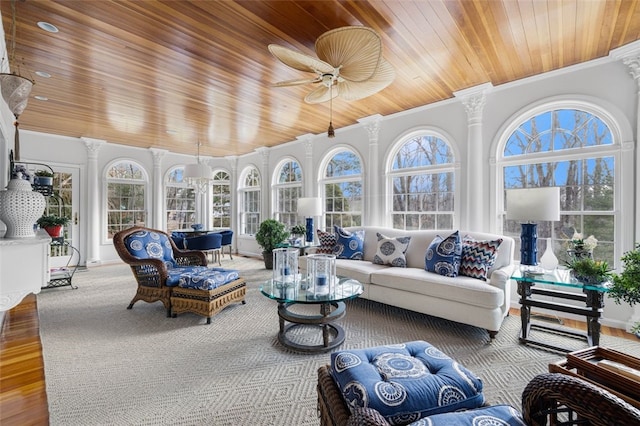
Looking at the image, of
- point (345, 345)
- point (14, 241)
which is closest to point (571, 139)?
point (345, 345)

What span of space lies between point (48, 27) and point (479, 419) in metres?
3.85

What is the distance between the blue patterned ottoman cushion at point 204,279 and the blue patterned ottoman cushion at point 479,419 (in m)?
2.60

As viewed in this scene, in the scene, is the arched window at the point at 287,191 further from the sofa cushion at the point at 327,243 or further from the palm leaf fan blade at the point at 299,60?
the palm leaf fan blade at the point at 299,60

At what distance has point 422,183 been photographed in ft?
14.9

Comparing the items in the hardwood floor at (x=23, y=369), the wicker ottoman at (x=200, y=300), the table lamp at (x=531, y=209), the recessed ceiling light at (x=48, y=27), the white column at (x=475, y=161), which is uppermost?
the recessed ceiling light at (x=48, y=27)

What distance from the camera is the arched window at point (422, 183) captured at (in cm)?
429

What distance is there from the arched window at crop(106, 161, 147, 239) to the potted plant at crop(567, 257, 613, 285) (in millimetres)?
8025

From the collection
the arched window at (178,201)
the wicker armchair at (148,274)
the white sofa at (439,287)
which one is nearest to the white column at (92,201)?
the arched window at (178,201)

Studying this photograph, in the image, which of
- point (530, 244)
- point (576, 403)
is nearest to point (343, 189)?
point (530, 244)

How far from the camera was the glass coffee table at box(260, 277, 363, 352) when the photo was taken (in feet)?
7.96

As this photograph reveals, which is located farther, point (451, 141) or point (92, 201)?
point (92, 201)

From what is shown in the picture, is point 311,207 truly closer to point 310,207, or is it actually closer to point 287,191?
point 310,207

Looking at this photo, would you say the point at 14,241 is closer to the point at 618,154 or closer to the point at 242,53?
the point at 242,53

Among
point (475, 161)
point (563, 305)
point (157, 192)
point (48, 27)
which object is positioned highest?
point (48, 27)
